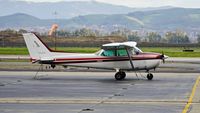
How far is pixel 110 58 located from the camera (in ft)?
94.4

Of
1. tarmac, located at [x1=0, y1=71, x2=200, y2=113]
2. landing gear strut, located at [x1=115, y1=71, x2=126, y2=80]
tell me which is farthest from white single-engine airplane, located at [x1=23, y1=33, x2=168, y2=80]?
tarmac, located at [x1=0, y1=71, x2=200, y2=113]

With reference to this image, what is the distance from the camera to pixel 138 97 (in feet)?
61.3

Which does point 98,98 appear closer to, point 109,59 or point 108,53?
point 109,59

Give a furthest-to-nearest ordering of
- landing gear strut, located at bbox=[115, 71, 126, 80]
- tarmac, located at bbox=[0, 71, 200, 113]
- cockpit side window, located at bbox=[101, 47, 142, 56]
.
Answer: cockpit side window, located at bbox=[101, 47, 142, 56], landing gear strut, located at bbox=[115, 71, 126, 80], tarmac, located at bbox=[0, 71, 200, 113]

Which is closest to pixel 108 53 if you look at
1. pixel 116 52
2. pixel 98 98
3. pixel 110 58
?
pixel 110 58

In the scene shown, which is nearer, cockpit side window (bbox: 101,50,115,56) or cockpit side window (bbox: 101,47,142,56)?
cockpit side window (bbox: 101,47,142,56)

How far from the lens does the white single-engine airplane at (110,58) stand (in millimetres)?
28406

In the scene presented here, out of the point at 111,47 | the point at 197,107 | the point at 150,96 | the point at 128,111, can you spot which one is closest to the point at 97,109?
the point at 128,111

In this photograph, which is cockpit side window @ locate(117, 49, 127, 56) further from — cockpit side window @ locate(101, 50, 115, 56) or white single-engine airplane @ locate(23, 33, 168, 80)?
cockpit side window @ locate(101, 50, 115, 56)

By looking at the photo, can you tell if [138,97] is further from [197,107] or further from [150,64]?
[150,64]

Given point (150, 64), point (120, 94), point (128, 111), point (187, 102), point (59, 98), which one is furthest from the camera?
point (150, 64)

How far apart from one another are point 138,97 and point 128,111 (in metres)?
4.07

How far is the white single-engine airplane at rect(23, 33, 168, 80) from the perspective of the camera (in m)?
28.4

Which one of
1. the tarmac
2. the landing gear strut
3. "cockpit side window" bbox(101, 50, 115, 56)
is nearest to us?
the tarmac
